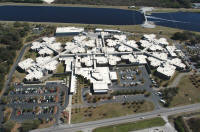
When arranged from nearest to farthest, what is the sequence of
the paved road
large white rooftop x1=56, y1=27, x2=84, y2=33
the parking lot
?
the paved road
the parking lot
large white rooftop x1=56, y1=27, x2=84, y2=33

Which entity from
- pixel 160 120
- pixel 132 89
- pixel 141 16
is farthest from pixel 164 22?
pixel 160 120

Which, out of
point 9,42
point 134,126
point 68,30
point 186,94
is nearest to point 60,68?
point 68,30

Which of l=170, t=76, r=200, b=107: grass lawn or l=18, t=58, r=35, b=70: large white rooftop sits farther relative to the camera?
l=18, t=58, r=35, b=70: large white rooftop

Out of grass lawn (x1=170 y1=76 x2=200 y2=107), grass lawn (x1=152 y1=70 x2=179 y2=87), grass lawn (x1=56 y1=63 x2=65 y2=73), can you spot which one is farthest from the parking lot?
grass lawn (x1=170 y1=76 x2=200 y2=107)

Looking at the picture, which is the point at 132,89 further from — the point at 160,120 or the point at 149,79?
the point at 160,120

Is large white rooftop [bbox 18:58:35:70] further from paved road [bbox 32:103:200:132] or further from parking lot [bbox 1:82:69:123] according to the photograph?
paved road [bbox 32:103:200:132]

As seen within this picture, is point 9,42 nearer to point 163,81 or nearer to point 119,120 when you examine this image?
point 119,120
